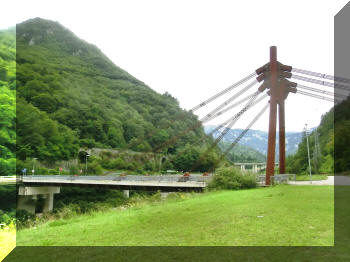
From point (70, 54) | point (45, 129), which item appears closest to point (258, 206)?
point (45, 129)

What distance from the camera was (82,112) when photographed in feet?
287

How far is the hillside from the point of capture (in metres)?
64.2

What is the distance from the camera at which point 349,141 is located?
3262 cm

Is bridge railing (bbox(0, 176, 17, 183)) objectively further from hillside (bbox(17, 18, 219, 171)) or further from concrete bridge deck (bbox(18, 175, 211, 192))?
hillside (bbox(17, 18, 219, 171))

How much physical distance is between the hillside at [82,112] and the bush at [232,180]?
73.6ft

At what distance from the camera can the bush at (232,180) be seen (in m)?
21.3

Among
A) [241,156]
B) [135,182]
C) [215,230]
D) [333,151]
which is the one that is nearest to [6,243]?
[215,230]

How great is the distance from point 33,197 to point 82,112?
153ft

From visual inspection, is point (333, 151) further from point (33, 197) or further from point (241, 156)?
point (241, 156)

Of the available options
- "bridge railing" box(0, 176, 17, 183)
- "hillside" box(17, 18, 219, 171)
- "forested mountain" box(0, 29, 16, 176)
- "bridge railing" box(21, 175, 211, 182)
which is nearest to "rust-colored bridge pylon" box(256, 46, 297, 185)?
"bridge railing" box(21, 175, 211, 182)

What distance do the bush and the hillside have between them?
22.4m

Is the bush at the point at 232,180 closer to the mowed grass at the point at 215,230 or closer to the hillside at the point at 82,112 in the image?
the mowed grass at the point at 215,230

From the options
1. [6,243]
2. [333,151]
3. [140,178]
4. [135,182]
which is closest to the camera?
[6,243]

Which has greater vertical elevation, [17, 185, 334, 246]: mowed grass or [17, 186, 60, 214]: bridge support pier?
[17, 185, 334, 246]: mowed grass
